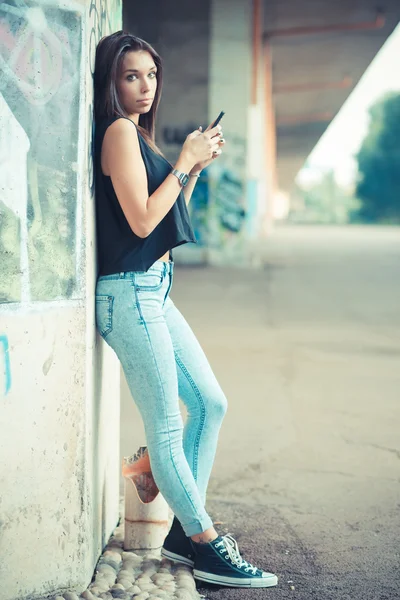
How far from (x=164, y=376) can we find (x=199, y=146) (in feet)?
2.74

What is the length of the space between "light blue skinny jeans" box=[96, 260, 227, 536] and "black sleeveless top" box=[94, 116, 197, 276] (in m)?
0.05

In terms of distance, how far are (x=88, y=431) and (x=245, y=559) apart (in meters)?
0.96

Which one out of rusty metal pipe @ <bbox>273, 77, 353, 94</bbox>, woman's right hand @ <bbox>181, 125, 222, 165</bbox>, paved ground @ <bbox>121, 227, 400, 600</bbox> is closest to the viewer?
woman's right hand @ <bbox>181, 125, 222, 165</bbox>

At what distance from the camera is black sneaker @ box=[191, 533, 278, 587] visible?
282cm

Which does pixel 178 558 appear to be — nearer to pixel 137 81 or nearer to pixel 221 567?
pixel 221 567

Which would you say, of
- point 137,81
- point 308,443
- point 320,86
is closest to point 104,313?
point 137,81

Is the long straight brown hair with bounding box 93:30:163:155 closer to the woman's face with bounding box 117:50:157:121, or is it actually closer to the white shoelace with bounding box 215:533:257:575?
the woman's face with bounding box 117:50:157:121

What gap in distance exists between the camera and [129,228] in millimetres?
2699

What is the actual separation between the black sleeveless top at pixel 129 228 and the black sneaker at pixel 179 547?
1048 millimetres

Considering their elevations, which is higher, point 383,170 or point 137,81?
point 383,170

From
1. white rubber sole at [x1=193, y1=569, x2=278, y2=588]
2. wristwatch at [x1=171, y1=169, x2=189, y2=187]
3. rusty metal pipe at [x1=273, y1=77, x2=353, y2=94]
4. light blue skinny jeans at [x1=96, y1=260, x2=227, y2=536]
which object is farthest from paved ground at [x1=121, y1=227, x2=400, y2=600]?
rusty metal pipe at [x1=273, y1=77, x2=353, y2=94]

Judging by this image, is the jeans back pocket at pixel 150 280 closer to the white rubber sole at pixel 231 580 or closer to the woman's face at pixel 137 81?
the woman's face at pixel 137 81

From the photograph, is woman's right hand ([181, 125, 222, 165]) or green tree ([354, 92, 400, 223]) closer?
woman's right hand ([181, 125, 222, 165])

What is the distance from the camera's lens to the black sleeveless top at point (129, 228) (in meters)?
2.67
